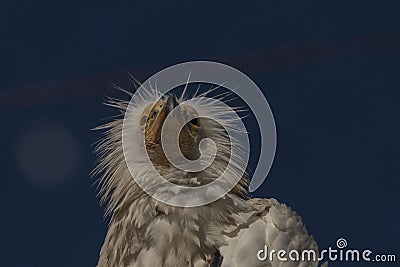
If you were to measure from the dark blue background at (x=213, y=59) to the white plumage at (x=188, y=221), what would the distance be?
6.17ft

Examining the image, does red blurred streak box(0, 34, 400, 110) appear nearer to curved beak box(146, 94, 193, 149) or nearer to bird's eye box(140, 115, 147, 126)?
curved beak box(146, 94, 193, 149)

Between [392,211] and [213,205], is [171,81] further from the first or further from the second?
[392,211]

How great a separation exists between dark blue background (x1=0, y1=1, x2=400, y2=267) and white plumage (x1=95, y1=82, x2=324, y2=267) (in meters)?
1.88

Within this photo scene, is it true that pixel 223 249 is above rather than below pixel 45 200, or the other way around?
below

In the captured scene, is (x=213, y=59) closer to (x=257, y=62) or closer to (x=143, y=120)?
(x=143, y=120)

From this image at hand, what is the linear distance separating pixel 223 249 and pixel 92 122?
2957 millimetres

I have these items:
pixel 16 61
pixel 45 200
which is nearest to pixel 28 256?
pixel 45 200

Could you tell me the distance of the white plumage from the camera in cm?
272

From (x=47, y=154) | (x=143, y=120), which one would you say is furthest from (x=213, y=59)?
(x=143, y=120)

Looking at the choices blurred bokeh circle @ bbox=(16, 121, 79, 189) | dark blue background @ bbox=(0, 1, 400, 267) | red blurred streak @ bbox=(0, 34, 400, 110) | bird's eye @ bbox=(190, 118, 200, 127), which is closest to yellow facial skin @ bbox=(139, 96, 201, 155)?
bird's eye @ bbox=(190, 118, 200, 127)

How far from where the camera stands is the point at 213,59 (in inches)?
206

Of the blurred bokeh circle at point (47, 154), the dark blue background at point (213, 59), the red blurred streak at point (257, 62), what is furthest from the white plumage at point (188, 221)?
the blurred bokeh circle at point (47, 154)

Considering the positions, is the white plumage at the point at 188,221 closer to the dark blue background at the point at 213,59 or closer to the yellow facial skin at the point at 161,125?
the yellow facial skin at the point at 161,125

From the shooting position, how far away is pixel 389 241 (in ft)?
16.1
